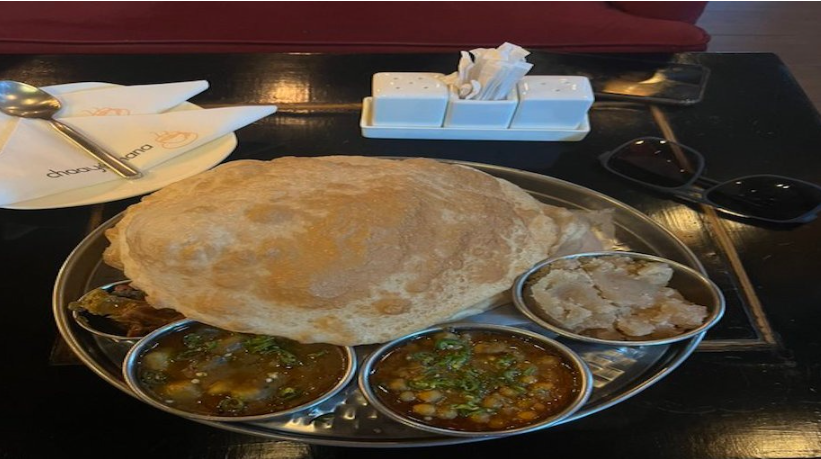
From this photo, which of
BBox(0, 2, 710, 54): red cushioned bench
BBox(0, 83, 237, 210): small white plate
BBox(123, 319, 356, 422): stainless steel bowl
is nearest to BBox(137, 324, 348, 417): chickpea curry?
BBox(123, 319, 356, 422): stainless steel bowl

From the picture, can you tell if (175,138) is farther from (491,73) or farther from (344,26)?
(344,26)

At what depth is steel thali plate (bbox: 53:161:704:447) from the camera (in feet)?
4.05

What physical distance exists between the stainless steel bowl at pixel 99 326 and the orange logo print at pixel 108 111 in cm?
84

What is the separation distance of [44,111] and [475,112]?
1.31 metres

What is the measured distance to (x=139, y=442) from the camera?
1.24 meters

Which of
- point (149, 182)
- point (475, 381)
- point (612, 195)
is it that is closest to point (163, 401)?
point (475, 381)

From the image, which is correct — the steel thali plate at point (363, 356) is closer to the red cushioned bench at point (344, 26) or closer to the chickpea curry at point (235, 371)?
the chickpea curry at point (235, 371)

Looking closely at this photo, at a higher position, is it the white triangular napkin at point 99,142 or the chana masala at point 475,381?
the white triangular napkin at point 99,142

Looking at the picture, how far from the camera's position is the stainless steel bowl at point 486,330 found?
1180 millimetres

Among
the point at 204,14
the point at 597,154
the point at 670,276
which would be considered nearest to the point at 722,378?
the point at 670,276

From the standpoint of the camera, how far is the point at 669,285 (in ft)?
4.94

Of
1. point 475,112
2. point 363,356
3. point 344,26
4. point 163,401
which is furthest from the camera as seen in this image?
point 344,26

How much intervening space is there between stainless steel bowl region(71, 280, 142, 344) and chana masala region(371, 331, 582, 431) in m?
0.53

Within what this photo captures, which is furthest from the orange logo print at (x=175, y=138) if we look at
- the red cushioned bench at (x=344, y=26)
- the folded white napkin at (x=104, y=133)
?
the red cushioned bench at (x=344, y=26)
